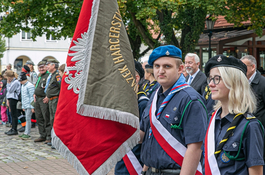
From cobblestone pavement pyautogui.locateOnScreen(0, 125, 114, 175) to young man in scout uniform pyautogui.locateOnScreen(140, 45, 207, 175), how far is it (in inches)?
147

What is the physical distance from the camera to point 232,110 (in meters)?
2.35

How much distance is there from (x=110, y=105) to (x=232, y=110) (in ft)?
3.12

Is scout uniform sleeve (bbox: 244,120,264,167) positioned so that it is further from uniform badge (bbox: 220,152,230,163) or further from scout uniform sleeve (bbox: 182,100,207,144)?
scout uniform sleeve (bbox: 182,100,207,144)

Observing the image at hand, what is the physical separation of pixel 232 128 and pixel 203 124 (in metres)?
0.36

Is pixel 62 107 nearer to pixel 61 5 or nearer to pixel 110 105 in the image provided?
pixel 110 105

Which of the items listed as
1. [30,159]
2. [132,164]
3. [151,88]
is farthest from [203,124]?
[30,159]

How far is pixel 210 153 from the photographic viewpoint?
236 cm

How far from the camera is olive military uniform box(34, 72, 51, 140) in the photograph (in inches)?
368

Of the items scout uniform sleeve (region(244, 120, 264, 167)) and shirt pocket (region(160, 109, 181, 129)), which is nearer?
scout uniform sleeve (region(244, 120, 264, 167))

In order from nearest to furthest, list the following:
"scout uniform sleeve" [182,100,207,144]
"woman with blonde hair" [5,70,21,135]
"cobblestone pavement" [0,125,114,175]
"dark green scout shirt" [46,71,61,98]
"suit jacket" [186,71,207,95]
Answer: "scout uniform sleeve" [182,100,207,144] < "suit jacket" [186,71,207,95] < "cobblestone pavement" [0,125,114,175] < "dark green scout shirt" [46,71,61,98] < "woman with blonde hair" [5,70,21,135]

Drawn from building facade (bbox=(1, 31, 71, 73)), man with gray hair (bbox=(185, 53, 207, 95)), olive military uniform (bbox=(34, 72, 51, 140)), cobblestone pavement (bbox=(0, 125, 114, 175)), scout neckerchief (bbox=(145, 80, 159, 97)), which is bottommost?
cobblestone pavement (bbox=(0, 125, 114, 175))


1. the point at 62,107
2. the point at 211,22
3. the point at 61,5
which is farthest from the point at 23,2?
the point at 62,107

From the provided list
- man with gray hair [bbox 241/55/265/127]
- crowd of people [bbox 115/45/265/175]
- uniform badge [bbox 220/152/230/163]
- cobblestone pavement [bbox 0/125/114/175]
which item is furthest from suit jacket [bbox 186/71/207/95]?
uniform badge [bbox 220/152/230/163]

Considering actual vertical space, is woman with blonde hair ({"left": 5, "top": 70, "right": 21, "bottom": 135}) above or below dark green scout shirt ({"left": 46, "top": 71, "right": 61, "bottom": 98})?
below
